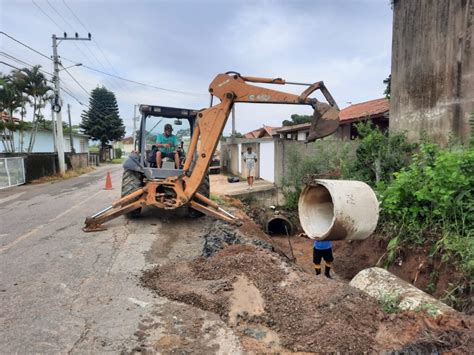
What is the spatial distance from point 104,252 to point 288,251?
427 centimetres

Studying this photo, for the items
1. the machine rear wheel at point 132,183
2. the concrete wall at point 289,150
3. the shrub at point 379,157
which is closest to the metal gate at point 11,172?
the machine rear wheel at point 132,183

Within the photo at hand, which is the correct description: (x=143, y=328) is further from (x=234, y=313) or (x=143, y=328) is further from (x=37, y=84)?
(x=37, y=84)

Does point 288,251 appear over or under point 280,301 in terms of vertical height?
under

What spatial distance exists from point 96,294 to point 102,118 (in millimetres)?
43460

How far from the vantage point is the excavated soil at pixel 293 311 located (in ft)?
9.81

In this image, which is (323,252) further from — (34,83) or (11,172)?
(34,83)

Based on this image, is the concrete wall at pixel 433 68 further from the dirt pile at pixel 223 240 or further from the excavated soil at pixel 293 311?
the excavated soil at pixel 293 311

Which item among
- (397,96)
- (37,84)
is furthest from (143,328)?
(37,84)

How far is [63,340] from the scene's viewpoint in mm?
3094

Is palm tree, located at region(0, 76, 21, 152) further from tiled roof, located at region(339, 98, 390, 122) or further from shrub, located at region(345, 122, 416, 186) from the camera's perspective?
shrub, located at region(345, 122, 416, 186)

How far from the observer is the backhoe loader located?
577 centimetres

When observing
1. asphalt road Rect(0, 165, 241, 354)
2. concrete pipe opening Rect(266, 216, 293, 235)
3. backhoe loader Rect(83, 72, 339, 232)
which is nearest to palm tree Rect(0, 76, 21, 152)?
backhoe loader Rect(83, 72, 339, 232)

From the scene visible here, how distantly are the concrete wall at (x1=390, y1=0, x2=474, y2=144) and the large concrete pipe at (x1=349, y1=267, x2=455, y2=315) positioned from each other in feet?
15.6

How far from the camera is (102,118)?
4397 cm
